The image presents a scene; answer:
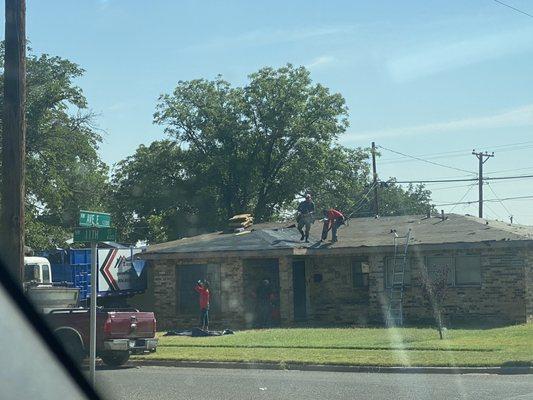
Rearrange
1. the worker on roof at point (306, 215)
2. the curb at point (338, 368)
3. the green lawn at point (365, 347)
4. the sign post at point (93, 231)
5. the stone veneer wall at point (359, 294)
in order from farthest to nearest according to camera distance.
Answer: the worker on roof at point (306, 215) → the stone veneer wall at point (359, 294) → the green lawn at point (365, 347) → the curb at point (338, 368) → the sign post at point (93, 231)

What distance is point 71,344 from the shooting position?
685 inches

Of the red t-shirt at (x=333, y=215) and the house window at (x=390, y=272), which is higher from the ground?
the red t-shirt at (x=333, y=215)

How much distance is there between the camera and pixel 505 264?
1017 inches

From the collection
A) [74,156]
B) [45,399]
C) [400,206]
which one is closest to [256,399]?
[45,399]

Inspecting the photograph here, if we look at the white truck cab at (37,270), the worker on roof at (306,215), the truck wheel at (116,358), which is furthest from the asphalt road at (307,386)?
the worker on roof at (306,215)

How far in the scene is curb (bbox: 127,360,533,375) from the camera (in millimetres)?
14812

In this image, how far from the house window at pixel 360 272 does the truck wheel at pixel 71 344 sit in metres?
13.7

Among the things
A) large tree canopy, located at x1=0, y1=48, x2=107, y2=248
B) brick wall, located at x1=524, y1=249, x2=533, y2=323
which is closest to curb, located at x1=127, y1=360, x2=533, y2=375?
brick wall, located at x1=524, y1=249, x2=533, y2=323

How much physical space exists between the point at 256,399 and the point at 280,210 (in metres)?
41.7

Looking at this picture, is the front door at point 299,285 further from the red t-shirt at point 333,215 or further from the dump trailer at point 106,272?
the dump trailer at point 106,272

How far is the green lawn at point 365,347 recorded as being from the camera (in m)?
16.3

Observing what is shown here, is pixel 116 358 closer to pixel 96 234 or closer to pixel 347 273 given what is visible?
pixel 96 234

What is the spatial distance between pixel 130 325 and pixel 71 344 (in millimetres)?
1309

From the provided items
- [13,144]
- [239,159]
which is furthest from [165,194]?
[13,144]
